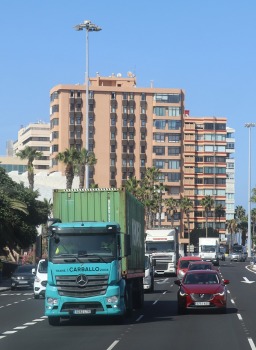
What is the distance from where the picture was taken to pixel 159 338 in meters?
22.4

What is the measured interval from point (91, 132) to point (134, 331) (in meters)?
135

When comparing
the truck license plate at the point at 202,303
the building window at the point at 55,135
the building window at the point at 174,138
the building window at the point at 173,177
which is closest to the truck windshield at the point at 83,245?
the truck license plate at the point at 202,303

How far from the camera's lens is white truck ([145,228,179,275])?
71.8m

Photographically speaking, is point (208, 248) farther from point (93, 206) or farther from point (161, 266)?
point (93, 206)

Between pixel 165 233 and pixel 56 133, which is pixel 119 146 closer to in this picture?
pixel 56 133

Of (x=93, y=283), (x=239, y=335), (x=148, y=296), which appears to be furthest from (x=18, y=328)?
(x=148, y=296)

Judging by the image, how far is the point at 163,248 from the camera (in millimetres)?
72188

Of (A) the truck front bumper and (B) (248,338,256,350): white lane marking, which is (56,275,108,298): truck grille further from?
(B) (248,338,256,350): white lane marking

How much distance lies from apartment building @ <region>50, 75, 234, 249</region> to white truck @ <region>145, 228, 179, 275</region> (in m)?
80.4

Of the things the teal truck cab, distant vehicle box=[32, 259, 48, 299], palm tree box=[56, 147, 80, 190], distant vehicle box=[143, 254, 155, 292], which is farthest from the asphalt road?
palm tree box=[56, 147, 80, 190]

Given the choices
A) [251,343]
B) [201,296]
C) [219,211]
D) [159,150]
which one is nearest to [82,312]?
[251,343]

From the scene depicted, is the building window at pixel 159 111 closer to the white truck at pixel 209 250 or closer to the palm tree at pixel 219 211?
the palm tree at pixel 219 211

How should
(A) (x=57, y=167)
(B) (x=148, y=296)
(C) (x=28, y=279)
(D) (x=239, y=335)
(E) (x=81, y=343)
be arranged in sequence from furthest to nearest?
(A) (x=57, y=167) → (C) (x=28, y=279) → (B) (x=148, y=296) → (D) (x=239, y=335) → (E) (x=81, y=343)

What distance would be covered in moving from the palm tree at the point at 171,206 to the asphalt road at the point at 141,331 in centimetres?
11832
